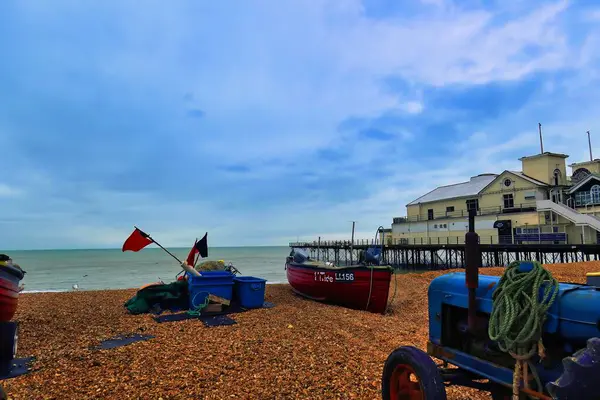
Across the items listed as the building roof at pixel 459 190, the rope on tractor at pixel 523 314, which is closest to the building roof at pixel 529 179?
the building roof at pixel 459 190

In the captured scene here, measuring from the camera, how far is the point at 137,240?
12.3m

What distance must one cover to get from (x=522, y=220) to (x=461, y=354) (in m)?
41.9

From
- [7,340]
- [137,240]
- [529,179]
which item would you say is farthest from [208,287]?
[529,179]

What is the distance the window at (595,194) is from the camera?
123 ft

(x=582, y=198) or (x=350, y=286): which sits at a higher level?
(x=582, y=198)

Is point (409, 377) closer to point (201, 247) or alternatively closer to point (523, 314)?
point (523, 314)

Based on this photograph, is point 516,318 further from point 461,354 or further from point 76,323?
point 76,323

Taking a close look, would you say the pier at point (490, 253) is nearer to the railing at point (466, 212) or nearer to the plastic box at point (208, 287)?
the railing at point (466, 212)

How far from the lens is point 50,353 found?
689 cm

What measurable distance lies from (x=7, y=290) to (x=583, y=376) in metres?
7.75

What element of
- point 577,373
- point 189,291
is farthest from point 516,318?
point 189,291

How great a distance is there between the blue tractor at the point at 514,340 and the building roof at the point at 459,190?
4664 centimetres

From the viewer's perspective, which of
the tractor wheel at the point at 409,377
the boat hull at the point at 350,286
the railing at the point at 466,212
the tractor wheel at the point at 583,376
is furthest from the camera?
the railing at the point at 466,212

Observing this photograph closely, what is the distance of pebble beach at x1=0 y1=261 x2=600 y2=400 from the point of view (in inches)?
203
